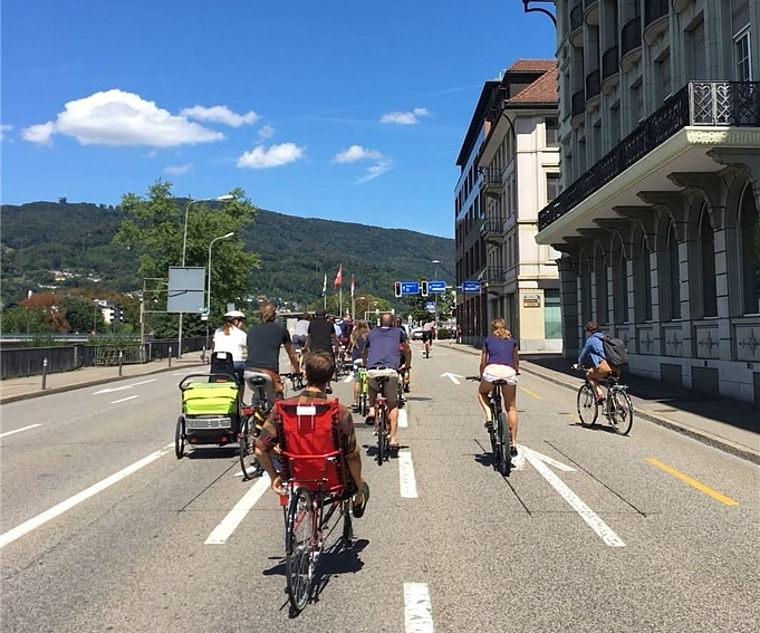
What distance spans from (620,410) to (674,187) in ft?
30.4

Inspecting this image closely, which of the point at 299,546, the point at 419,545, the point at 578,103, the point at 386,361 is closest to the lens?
the point at 299,546

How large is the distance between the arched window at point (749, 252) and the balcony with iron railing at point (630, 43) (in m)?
8.53

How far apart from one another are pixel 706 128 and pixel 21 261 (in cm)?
16747

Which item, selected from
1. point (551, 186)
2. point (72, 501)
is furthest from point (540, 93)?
point (72, 501)

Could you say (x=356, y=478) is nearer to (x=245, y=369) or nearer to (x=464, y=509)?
(x=464, y=509)

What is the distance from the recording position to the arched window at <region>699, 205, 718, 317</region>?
61.7ft

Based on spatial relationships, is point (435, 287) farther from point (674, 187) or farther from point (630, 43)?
point (674, 187)

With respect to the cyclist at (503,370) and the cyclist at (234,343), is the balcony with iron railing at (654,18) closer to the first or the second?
the cyclist at (503,370)

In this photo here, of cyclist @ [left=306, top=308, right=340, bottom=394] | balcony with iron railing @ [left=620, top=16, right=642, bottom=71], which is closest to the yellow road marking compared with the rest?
cyclist @ [left=306, top=308, right=340, bottom=394]

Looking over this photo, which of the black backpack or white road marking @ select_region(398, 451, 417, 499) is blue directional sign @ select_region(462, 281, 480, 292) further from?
white road marking @ select_region(398, 451, 417, 499)

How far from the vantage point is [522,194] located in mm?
47906

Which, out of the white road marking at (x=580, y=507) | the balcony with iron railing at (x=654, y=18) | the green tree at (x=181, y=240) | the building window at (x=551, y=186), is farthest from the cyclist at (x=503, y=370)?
the green tree at (x=181, y=240)

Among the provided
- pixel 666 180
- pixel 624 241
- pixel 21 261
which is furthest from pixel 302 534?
pixel 21 261

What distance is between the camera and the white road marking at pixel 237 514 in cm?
613
